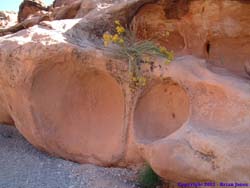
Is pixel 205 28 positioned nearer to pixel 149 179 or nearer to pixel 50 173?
pixel 149 179

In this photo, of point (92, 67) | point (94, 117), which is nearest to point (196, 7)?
point (92, 67)

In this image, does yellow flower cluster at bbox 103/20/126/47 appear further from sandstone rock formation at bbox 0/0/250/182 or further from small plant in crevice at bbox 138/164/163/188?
small plant in crevice at bbox 138/164/163/188

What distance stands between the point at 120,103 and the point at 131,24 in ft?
2.26

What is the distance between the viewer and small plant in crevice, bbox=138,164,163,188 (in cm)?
A: 271

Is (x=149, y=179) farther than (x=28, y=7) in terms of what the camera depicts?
No

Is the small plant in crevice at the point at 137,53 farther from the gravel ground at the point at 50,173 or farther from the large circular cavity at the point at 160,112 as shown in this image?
the gravel ground at the point at 50,173

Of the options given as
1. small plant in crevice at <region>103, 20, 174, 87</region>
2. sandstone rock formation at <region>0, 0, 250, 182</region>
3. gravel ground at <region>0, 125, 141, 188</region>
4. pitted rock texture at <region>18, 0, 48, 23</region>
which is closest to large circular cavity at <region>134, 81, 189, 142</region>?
sandstone rock formation at <region>0, 0, 250, 182</region>

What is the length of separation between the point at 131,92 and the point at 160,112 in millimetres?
268

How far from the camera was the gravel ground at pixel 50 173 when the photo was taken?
2777 millimetres

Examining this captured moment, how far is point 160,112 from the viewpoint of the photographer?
294 centimetres

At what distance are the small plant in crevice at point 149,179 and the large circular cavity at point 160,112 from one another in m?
0.23

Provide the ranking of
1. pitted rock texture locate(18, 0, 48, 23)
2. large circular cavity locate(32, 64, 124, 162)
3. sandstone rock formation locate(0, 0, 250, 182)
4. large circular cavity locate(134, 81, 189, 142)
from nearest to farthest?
sandstone rock formation locate(0, 0, 250, 182), large circular cavity locate(134, 81, 189, 142), large circular cavity locate(32, 64, 124, 162), pitted rock texture locate(18, 0, 48, 23)

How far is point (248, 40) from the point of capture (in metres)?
2.88

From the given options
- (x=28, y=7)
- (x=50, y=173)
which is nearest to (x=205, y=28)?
(x=50, y=173)
